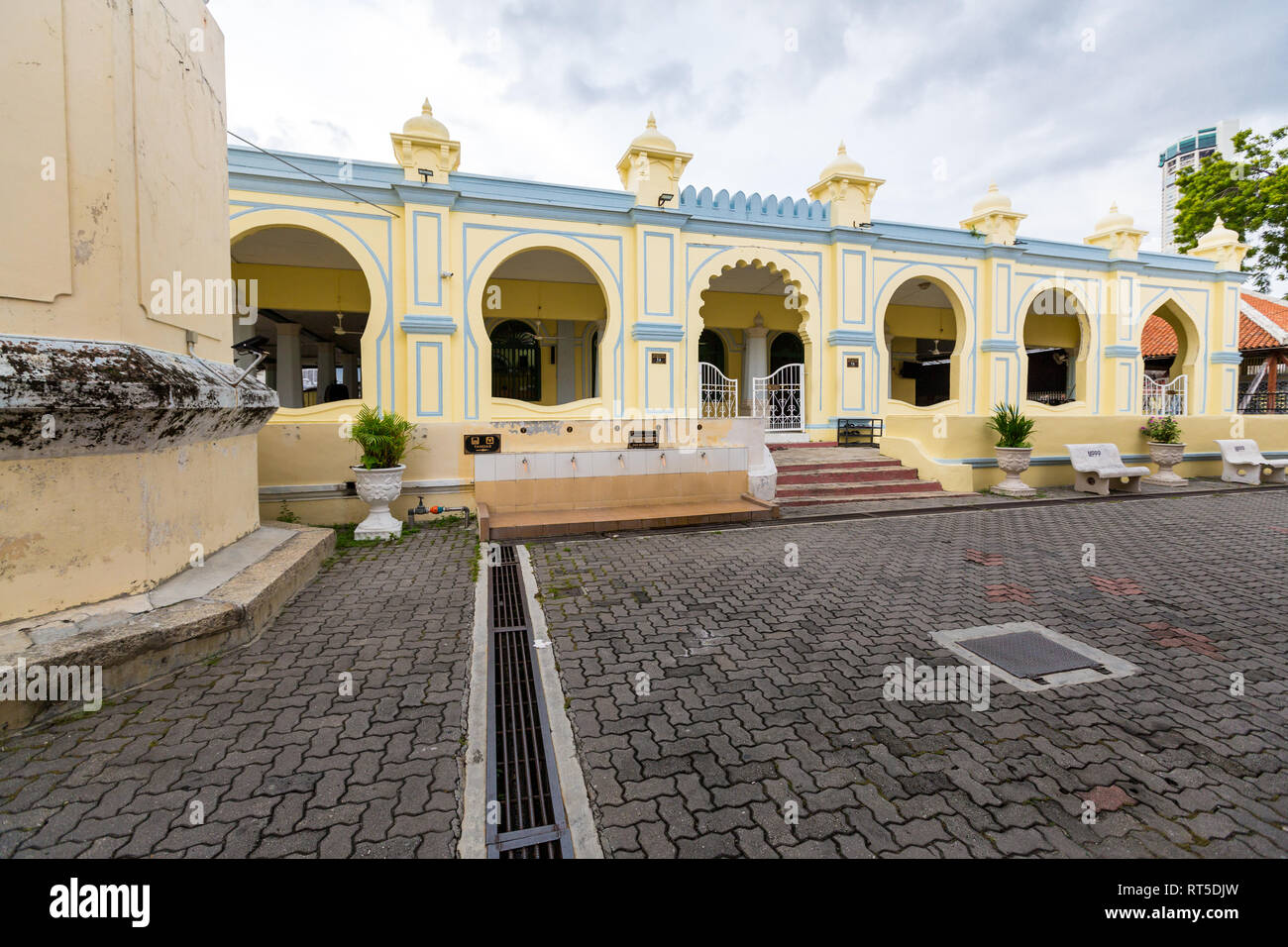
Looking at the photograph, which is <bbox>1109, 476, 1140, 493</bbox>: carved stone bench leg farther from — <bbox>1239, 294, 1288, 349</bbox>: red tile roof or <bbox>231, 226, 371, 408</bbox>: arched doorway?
<bbox>231, 226, 371, 408</bbox>: arched doorway

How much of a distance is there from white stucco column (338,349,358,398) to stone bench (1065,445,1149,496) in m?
21.1

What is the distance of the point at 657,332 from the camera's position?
11.9 metres

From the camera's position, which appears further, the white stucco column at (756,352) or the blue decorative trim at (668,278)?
the white stucco column at (756,352)

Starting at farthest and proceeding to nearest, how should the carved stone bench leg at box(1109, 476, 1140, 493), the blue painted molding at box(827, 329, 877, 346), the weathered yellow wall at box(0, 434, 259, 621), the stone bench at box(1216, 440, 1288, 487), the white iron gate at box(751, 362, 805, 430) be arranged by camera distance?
the white iron gate at box(751, 362, 805, 430) < the blue painted molding at box(827, 329, 877, 346) < the stone bench at box(1216, 440, 1288, 487) < the carved stone bench leg at box(1109, 476, 1140, 493) < the weathered yellow wall at box(0, 434, 259, 621)

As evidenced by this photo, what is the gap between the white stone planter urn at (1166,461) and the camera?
12.2 m

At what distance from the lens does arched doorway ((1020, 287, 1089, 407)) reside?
1591 cm

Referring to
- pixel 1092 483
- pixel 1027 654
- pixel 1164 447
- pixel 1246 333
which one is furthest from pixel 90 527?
pixel 1246 333

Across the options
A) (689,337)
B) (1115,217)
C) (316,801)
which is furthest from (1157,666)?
(1115,217)

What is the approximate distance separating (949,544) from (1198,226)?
26039 mm

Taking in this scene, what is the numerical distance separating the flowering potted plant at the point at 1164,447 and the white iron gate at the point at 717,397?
8497 mm

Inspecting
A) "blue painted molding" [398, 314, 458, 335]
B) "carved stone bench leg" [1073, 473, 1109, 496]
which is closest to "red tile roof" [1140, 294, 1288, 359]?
"carved stone bench leg" [1073, 473, 1109, 496]

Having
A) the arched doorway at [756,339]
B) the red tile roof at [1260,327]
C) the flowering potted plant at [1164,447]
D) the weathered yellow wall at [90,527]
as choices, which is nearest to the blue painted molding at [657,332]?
the arched doorway at [756,339]

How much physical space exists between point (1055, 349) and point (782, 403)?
12718 millimetres

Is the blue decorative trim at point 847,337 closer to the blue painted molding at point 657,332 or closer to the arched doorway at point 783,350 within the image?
the blue painted molding at point 657,332
